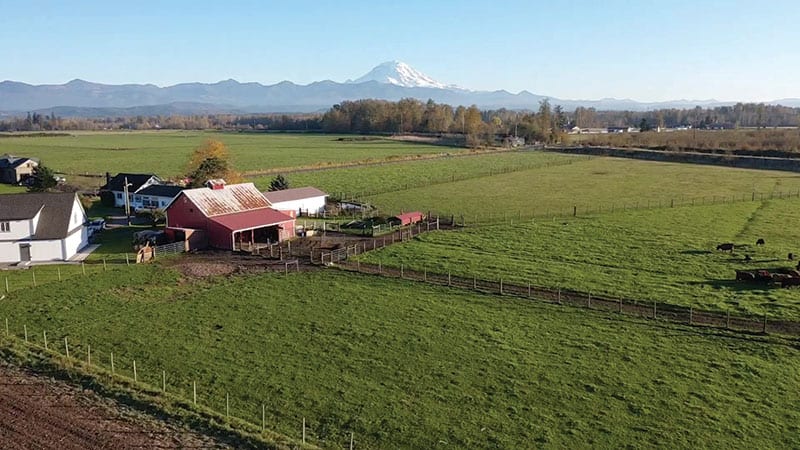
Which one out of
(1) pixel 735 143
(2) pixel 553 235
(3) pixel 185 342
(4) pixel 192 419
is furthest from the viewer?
(1) pixel 735 143

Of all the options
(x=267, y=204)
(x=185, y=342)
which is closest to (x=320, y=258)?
(x=267, y=204)

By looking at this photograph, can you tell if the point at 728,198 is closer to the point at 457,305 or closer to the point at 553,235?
the point at 553,235

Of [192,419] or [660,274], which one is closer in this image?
[192,419]

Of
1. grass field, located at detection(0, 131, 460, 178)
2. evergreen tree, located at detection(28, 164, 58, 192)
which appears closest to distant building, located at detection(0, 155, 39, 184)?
grass field, located at detection(0, 131, 460, 178)

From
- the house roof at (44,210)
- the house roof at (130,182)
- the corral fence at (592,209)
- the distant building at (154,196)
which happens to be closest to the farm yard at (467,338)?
the corral fence at (592,209)

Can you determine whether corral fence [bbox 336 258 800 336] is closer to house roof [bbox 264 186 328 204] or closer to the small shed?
the small shed

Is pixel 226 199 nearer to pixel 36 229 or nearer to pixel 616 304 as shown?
pixel 36 229
